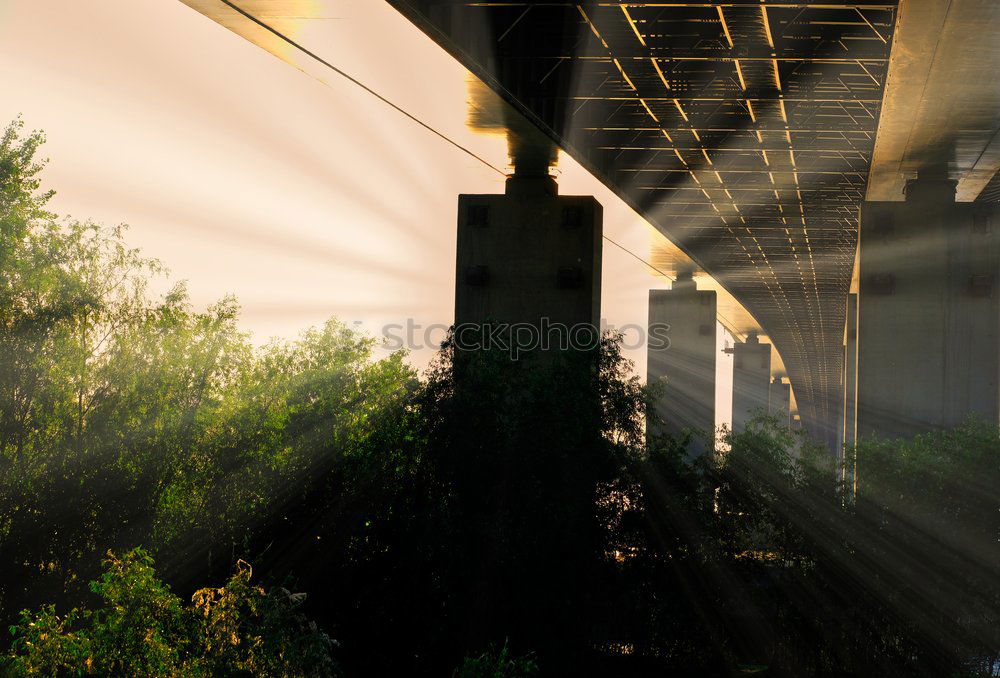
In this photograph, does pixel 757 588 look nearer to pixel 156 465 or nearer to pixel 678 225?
pixel 156 465

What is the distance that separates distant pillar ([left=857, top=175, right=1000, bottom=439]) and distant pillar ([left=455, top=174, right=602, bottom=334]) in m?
8.38

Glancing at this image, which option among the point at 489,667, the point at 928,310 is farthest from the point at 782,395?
the point at 489,667

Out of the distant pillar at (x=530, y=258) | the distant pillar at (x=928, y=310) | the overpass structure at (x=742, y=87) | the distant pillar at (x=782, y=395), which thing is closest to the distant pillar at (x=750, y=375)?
the distant pillar at (x=782, y=395)

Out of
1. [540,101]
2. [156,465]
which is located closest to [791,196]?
[540,101]

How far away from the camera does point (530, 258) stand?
88.4ft

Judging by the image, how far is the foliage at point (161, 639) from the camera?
13398 mm

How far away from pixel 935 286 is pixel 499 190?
12.0 meters

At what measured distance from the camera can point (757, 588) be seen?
23938 mm

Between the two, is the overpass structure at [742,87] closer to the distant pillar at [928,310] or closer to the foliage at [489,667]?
the distant pillar at [928,310]

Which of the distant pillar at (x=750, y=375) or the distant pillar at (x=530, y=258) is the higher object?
the distant pillar at (x=530, y=258)

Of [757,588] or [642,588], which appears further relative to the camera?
[757,588]

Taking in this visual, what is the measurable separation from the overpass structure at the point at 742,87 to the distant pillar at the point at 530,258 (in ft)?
5.42

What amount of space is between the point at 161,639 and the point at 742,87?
17.3m

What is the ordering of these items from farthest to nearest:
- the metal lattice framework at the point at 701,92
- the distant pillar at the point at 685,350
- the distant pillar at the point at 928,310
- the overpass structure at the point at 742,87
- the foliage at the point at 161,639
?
the distant pillar at the point at 685,350, the distant pillar at the point at 928,310, the metal lattice framework at the point at 701,92, the overpass structure at the point at 742,87, the foliage at the point at 161,639
